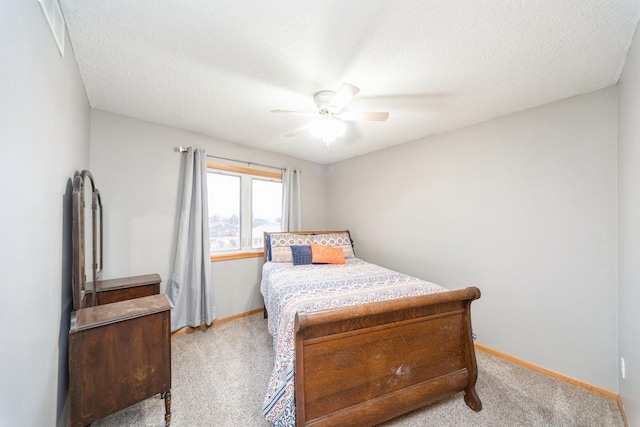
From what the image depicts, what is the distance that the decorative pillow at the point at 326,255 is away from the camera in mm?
3168

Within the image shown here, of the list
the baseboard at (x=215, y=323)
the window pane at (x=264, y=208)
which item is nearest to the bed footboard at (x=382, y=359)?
the baseboard at (x=215, y=323)

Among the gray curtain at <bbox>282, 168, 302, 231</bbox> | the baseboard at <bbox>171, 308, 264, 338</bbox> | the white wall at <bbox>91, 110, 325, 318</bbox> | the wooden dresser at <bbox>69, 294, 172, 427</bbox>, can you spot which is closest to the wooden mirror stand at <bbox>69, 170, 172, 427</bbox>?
the wooden dresser at <bbox>69, 294, 172, 427</bbox>

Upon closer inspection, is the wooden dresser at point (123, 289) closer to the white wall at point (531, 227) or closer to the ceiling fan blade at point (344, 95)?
the ceiling fan blade at point (344, 95)

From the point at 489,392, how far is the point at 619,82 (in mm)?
2594

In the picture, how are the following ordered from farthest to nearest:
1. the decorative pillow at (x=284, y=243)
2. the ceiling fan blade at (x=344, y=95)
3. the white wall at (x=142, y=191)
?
1. the decorative pillow at (x=284, y=243)
2. the white wall at (x=142, y=191)
3. the ceiling fan blade at (x=344, y=95)

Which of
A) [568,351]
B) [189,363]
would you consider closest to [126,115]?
[189,363]

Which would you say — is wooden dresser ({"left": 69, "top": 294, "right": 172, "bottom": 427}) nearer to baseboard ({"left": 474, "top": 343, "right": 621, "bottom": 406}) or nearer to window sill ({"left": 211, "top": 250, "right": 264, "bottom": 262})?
window sill ({"left": 211, "top": 250, "right": 264, "bottom": 262})

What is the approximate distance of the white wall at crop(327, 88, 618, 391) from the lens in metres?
1.91

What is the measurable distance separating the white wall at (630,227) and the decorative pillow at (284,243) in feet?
9.48

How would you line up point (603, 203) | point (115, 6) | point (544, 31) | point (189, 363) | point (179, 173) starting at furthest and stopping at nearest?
point (179, 173) < point (189, 363) < point (603, 203) < point (544, 31) < point (115, 6)

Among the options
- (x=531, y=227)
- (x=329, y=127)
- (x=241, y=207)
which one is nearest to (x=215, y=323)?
(x=241, y=207)

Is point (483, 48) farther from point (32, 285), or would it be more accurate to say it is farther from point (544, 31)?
point (32, 285)

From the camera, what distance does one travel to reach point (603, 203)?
1.90 metres

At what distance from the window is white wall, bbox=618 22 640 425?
3.49 metres
